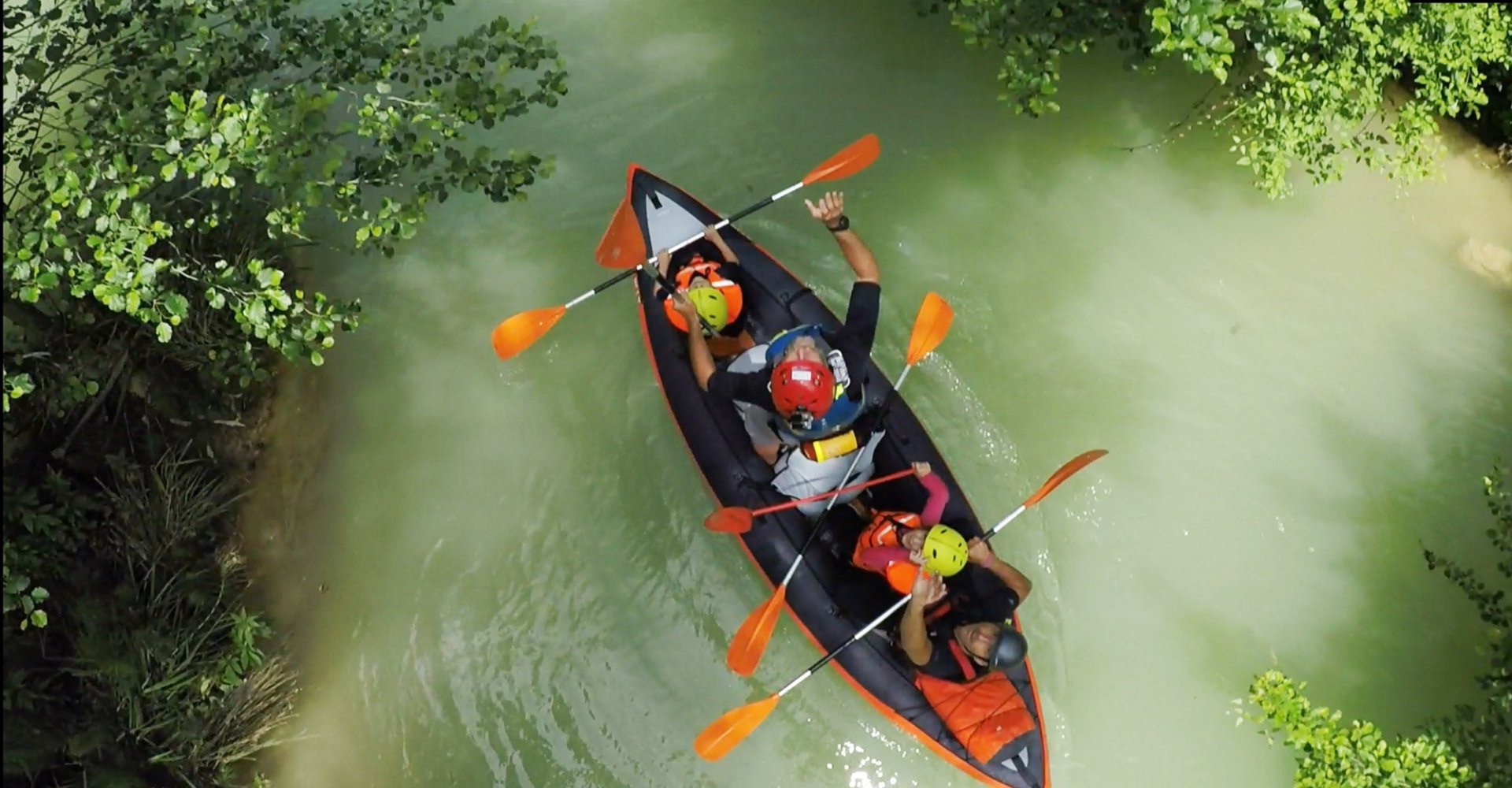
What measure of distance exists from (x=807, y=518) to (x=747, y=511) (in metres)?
0.35

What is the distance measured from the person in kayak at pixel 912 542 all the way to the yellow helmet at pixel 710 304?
1.12 m

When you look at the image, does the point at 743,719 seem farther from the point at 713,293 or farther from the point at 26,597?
the point at 26,597

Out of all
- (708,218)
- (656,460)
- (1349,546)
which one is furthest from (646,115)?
(1349,546)

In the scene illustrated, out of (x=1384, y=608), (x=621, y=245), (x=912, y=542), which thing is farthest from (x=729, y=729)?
(x=1384, y=608)

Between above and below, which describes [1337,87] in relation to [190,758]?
above

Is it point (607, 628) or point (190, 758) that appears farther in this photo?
point (607, 628)

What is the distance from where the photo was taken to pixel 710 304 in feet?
14.9

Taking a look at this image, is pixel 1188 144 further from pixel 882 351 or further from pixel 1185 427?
pixel 882 351

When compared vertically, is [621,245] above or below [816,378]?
below

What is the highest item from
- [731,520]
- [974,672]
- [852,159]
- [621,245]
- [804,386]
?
[852,159]

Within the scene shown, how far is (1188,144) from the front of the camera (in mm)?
5328

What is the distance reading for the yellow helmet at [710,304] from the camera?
4.53m

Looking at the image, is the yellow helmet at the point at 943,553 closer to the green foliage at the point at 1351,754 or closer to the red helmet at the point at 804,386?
the red helmet at the point at 804,386

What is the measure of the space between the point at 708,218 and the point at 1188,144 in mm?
2802
